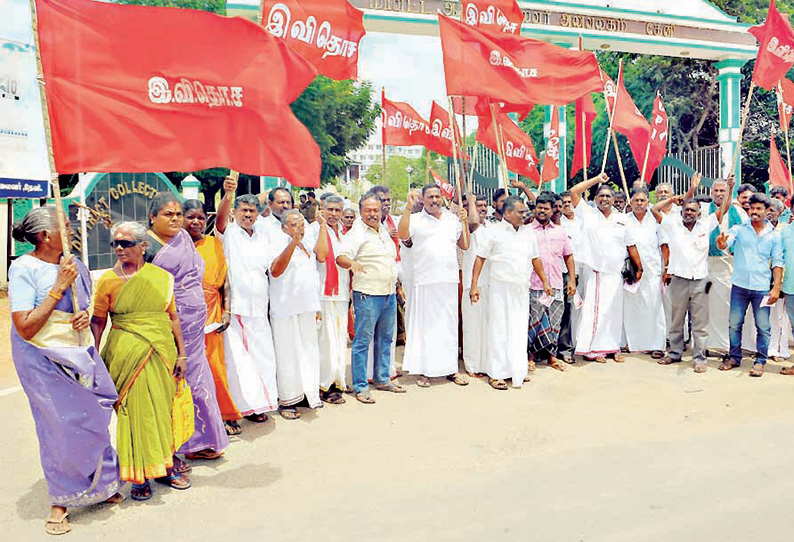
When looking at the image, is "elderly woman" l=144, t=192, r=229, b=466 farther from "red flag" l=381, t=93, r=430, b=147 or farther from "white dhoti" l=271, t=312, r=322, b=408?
"red flag" l=381, t=93, r=430, b=147

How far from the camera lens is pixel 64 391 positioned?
11.2ft

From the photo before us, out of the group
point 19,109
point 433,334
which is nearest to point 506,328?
point 433,334

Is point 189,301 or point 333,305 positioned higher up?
point 189,301

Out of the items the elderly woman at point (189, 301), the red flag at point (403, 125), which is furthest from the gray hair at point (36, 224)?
the red flag at point (403, 125)

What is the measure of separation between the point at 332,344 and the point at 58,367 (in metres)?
2.59

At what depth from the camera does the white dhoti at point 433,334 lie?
6188 millimetres

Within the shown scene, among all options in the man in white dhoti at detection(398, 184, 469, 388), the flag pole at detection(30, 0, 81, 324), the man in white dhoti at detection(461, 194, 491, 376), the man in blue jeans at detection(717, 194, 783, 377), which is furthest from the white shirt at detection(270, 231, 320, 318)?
the man in blue jeans at detection(717, 194, 783, 377)

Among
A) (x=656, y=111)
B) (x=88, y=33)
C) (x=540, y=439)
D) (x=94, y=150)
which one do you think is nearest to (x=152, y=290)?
(x=94, y=150)

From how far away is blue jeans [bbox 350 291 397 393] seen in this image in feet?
18.7

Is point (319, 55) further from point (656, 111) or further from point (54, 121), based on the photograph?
point (656, 111)

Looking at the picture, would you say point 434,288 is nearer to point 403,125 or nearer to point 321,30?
point 321,30

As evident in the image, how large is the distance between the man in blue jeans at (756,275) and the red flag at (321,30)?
3.86 m

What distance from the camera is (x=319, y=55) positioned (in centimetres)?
576

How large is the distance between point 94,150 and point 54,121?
22 centimetres
